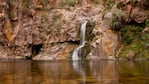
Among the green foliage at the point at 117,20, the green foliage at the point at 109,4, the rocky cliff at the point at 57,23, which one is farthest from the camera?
the green foliage at the point at 109,4

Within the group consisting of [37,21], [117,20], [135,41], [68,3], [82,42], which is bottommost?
[82,42]

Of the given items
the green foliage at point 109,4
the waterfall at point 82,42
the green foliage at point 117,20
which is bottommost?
the waterfall at point 82,42

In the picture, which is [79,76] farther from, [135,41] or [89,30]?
[89,30]

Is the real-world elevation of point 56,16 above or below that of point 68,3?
below

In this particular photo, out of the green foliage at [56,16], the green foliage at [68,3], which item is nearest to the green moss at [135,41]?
the green foliage at [68,3]

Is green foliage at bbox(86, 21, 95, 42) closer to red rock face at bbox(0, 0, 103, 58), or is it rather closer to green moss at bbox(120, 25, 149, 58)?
red rock face at bbox(0, 0, 103, 58)

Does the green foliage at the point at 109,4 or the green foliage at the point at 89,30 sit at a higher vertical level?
the green foliage at the point at 109,4

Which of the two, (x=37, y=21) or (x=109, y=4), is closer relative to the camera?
(x=109, y=4)

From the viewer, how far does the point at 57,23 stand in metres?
52.1

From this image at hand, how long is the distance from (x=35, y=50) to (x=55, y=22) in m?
5.23

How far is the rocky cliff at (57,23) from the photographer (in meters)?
43.9

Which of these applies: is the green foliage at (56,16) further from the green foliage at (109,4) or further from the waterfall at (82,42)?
the green foliage at (109,4)

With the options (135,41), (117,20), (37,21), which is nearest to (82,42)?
(117,20)

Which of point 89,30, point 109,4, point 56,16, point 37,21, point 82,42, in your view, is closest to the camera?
point 82,42
